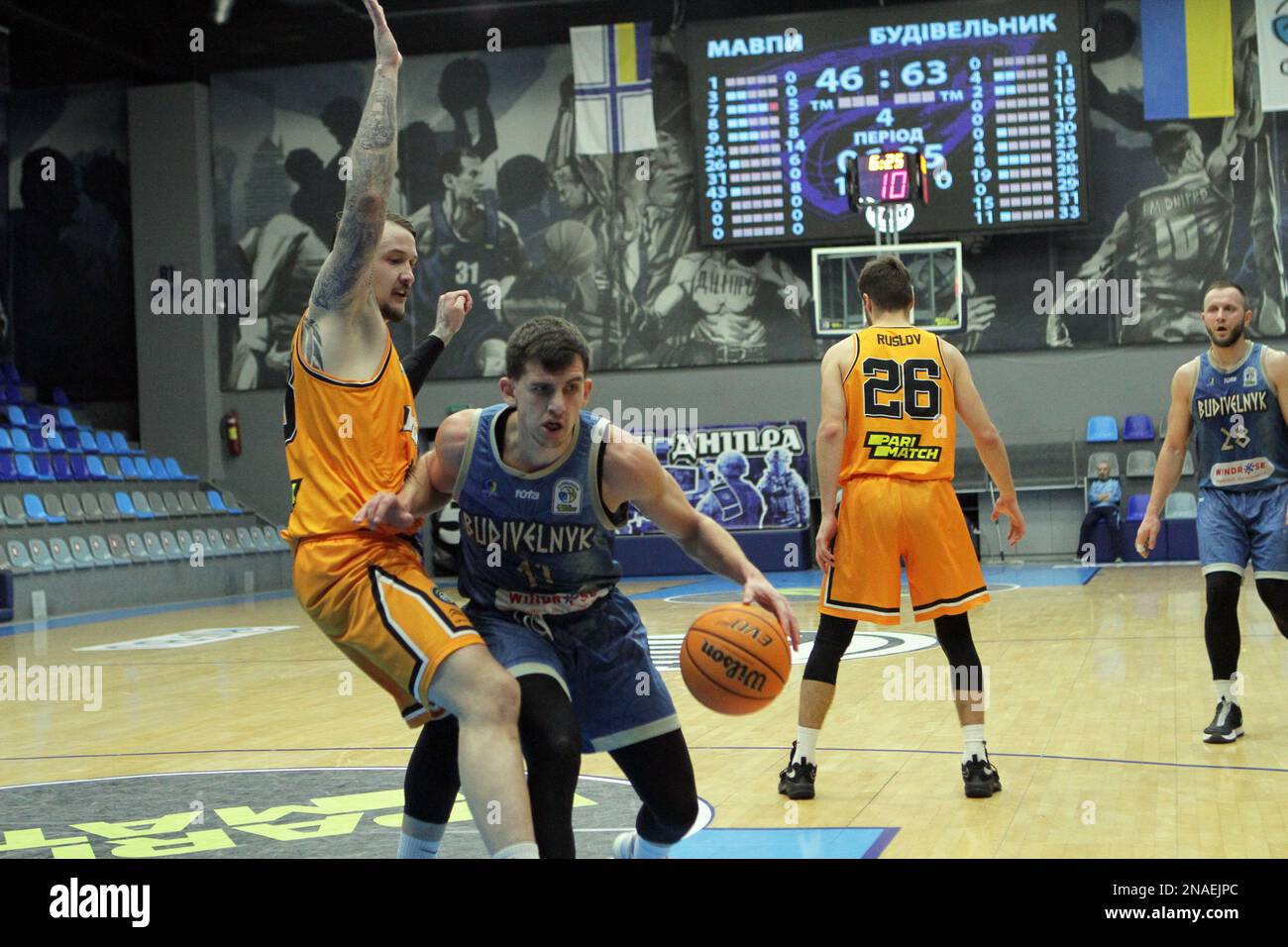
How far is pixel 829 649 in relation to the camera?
4945 mm

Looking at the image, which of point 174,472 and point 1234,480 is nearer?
point 1234,480

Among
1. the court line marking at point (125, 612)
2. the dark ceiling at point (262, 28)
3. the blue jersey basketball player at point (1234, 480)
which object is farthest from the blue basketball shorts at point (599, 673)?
the dark ceiling at point (262, 28)

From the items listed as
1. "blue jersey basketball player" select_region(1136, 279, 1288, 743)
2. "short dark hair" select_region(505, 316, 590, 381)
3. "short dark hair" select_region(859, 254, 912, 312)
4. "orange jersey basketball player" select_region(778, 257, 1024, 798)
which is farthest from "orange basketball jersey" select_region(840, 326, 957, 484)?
"short dark hair" select_region(505, 316, 590, 381)

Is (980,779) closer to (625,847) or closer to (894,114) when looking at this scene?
(625,847)

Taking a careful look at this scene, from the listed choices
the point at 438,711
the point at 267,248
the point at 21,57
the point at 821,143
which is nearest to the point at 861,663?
the point at 438,711

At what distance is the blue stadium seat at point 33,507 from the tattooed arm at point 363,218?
13036 mm

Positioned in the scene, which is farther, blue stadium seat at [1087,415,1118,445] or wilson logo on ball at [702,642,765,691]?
blue stadium seat at [1087,415,1118,445]

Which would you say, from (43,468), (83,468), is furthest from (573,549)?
(83,468)

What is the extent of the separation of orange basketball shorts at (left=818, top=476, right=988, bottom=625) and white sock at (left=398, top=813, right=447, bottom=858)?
1931 millimetres

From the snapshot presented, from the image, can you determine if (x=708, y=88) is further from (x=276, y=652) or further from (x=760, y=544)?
(x=276, y=652)

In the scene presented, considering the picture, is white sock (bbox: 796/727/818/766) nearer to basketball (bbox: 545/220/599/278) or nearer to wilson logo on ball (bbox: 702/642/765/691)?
wilson logo on ball (bbox: 702/642/765/691)

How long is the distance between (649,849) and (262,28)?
19289 millimetres

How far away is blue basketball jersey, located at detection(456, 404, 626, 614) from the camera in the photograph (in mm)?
3326

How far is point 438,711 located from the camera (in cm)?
328
